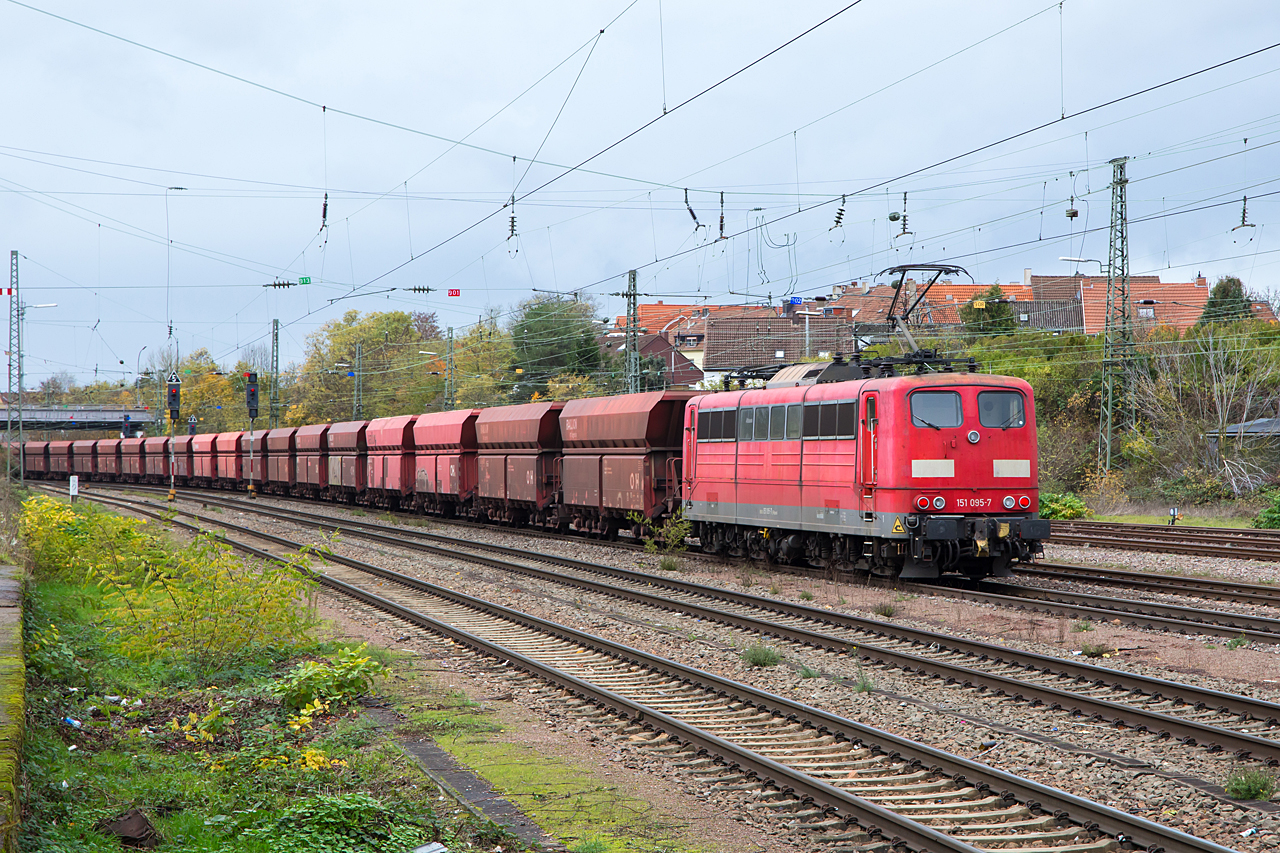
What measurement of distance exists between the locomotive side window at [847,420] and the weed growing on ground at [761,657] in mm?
6598

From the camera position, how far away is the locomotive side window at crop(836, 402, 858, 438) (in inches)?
703

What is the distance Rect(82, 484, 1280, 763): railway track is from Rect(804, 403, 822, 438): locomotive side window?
342 cm

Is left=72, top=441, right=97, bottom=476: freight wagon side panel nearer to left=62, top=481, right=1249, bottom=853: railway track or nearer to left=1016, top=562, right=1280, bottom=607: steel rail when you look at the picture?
left=1016, top=562, right=1280, bottom=607: steel rail

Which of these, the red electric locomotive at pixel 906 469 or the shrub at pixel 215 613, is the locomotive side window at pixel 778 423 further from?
the shrub at pixel 215 613

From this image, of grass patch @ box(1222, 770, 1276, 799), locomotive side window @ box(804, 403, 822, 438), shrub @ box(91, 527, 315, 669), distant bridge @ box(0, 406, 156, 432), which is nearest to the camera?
grass patch @ box(1222, 770, 1276, 799)

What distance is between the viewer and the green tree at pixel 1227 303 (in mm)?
54625

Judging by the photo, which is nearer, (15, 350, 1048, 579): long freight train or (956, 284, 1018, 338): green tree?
(15, 350, 1048, 579): long freight train

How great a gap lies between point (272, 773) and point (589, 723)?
299cm

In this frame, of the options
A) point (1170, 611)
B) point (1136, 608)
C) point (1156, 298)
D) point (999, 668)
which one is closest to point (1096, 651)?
point (999, 668)

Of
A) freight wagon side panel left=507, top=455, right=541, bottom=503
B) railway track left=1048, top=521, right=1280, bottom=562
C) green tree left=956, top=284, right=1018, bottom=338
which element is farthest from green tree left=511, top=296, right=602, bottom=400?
railway track left=1048, top=521, right=1280, bottom=562

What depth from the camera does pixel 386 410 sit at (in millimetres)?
90000

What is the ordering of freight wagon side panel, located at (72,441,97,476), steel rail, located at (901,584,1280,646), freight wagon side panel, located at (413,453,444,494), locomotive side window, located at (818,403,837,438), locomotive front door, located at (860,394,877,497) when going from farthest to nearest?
freight wagon side panel, located at (72,441,97,476), freight wagon side panel, located at (413,453,444,494), locomotive side window, located at (818,403,837,438), locomotive front door, located at (860,394,877,497), steel rail, located at (901,584,1280,646)

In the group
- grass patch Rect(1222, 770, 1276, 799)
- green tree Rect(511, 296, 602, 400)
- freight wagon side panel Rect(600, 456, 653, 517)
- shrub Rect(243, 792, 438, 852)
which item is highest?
green tree Rect(511, 296, 602, 400)

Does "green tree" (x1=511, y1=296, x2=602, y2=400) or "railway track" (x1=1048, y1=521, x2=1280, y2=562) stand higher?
"green tree" (x1=511, y1=296, x2=602, y2=400)
